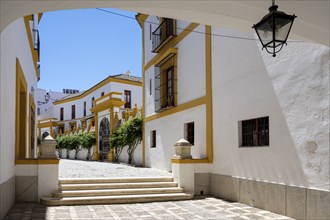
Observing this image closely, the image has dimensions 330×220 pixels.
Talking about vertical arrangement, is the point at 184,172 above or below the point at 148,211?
above

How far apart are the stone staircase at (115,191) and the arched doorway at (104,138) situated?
1298 centimetres

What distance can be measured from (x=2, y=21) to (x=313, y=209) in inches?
220

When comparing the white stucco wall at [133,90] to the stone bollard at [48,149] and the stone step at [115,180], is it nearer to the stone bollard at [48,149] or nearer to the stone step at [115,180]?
the stone step at [115,180]

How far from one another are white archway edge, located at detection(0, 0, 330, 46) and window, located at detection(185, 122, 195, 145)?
6.87 meters

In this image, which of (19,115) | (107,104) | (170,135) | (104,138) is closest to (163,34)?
(170,135)

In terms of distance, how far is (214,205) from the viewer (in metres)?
8.29

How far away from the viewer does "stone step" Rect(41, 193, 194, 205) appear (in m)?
8.34

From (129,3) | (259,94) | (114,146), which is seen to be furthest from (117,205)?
(114,146)

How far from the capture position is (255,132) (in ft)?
26.7

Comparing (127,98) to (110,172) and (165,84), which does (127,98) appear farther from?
(110,172)

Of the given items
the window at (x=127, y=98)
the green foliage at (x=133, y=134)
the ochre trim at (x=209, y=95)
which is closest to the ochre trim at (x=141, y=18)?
the green foliage at (x=133, y=134)

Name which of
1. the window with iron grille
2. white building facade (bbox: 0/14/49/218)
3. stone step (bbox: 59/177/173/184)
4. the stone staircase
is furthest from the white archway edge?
the window with iron grille

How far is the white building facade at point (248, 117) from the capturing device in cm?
626

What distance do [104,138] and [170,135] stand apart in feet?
36.2
